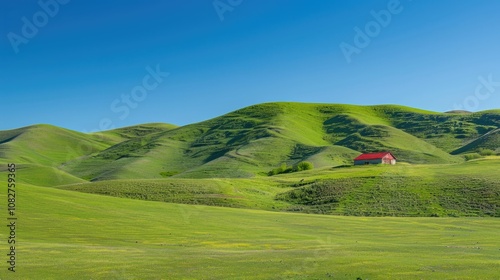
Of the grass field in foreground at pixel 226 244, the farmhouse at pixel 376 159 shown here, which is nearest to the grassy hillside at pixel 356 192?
the grass field in foreground at pixel 226 244

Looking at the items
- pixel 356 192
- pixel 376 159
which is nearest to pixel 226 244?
pixel 356 192

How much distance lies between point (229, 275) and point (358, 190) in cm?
7991

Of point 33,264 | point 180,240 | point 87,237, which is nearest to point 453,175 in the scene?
point 180,240

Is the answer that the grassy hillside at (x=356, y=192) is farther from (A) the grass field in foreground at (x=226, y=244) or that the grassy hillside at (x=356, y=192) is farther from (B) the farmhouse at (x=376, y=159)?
(B) the farmhouse at (x=376, y=159)

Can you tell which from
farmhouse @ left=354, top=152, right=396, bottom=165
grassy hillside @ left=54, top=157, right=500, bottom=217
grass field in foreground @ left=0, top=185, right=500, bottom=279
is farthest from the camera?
farmhouse @ left=354, top=152, right=396, bottom=165

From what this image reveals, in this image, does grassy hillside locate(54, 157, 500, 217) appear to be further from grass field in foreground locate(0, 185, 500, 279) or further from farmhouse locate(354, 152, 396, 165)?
farmhouse locate(354, 152, 396, 165)

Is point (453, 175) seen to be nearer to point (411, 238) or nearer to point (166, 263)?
point (411, 238)

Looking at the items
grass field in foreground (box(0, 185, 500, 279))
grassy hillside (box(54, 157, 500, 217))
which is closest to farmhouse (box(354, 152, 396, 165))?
grassy hillside (box(54, 157, 500, 217))

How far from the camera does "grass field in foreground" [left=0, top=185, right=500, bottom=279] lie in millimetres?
30250

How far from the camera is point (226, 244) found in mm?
46719

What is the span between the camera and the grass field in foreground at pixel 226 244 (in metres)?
30.2

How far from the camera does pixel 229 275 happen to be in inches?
1161

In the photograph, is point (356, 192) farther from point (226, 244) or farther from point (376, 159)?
point (376, 159)

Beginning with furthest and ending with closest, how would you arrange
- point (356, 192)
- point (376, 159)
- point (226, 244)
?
point (376, 159) → point (356, 192) → point (226, 244)
